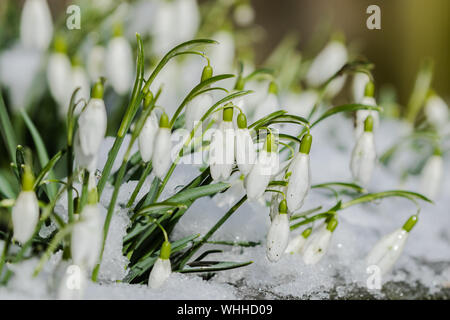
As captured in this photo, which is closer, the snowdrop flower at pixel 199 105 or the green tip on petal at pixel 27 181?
the green tip on petal at pixel 27 181

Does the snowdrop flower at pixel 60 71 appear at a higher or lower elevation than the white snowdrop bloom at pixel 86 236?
higher


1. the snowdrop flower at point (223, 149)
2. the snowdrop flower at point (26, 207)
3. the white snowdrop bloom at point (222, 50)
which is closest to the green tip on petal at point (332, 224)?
the snowdrop flower at point (223, 149)

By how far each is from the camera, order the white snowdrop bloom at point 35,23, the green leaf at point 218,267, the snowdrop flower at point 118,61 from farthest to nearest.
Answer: the white snowdrop bloom at point 35,23 < the snowdrop flower at point 118,61 < the green leaf at point 218,267

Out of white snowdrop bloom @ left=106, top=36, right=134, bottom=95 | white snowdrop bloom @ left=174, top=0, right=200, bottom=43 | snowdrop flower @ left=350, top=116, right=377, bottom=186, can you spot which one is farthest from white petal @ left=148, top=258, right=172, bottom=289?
white snowdrop bloom @ left=174, top=0, right=200, bottom=43

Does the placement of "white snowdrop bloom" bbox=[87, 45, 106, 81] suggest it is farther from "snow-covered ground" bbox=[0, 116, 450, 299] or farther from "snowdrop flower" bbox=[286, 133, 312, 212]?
"snowdrop flower" bbox=[286, 133, 312, 212]

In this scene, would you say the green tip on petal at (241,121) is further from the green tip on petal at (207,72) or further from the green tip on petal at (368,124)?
the green tip on petal at (368,124)

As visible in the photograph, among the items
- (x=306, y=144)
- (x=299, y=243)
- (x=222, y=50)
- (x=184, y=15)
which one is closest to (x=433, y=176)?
(x=299, y=243)

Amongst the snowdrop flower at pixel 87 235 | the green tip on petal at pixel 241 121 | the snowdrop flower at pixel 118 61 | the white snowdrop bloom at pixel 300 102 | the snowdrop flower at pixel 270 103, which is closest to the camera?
the snowdrop flower at pixel 87 235
